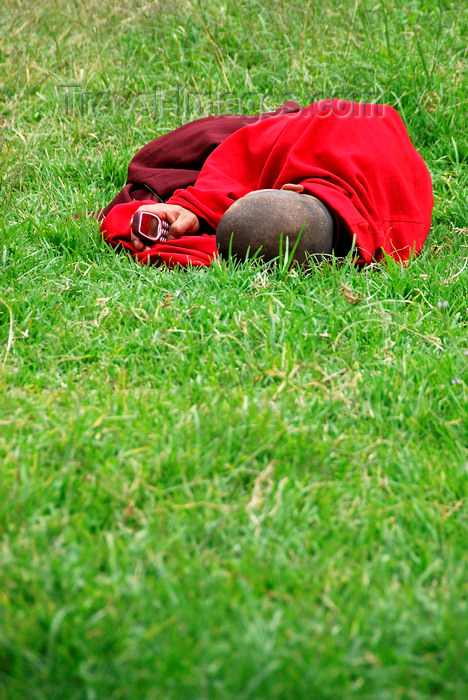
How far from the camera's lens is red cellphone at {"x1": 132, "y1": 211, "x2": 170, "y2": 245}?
2.97 m

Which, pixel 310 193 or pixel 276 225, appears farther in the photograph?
pixel 310 193

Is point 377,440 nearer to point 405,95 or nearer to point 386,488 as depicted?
point 386,488

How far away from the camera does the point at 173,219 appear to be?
3109 millimetres

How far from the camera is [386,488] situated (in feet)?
5.49

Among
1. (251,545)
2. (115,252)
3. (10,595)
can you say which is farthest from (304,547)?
(115,252)

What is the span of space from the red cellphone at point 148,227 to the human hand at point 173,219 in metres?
0.04

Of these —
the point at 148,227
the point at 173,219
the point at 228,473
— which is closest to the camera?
the point at 228,473

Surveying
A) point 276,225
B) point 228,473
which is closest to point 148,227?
point 276,225

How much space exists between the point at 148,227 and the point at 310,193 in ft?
2.35

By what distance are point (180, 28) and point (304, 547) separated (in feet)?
15.9

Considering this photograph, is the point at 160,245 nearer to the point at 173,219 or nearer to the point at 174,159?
the point at 173,219

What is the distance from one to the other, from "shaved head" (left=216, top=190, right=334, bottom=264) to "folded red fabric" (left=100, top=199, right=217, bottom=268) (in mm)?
189

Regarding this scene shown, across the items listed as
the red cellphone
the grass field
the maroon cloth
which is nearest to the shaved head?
the grass field

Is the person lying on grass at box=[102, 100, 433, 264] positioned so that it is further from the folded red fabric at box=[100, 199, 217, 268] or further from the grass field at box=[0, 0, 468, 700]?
the grass field at box=[0, 0, 468, 700]
